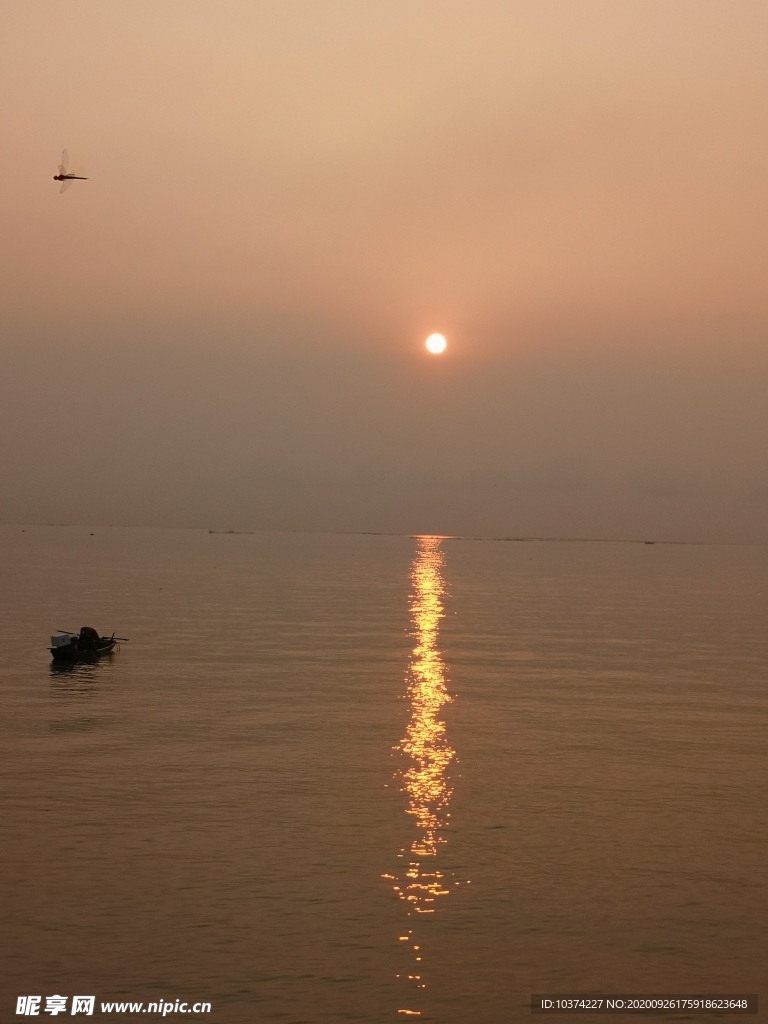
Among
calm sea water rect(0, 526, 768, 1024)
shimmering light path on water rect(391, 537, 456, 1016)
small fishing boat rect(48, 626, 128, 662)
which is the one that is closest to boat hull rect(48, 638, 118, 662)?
small fishing boat rect(48, 626, 128, 662)

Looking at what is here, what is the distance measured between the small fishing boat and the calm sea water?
196 cm

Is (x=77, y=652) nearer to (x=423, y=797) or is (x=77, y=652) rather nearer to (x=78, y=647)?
(x=78, y=647)

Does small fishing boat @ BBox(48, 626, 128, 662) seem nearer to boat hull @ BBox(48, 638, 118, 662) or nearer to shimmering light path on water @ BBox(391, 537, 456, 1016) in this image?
boat hull @ BBox(48, 638, 118, 662)

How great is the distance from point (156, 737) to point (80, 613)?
77942mm

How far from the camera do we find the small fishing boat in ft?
279

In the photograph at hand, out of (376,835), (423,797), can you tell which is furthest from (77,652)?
(376,835)

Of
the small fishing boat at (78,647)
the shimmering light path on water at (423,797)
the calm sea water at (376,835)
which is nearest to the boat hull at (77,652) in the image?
the small fishing boat at (78,647)

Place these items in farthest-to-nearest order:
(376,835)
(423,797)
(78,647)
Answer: (78,647)
(423,797)
(376,835)

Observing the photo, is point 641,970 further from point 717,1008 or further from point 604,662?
point 604,662

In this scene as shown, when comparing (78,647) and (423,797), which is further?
(78,647)

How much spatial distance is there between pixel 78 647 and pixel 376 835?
5343 centimetres

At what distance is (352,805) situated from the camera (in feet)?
141

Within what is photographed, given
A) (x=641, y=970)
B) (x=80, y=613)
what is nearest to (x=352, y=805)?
(x=641, y=970)

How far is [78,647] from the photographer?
86.6 m
